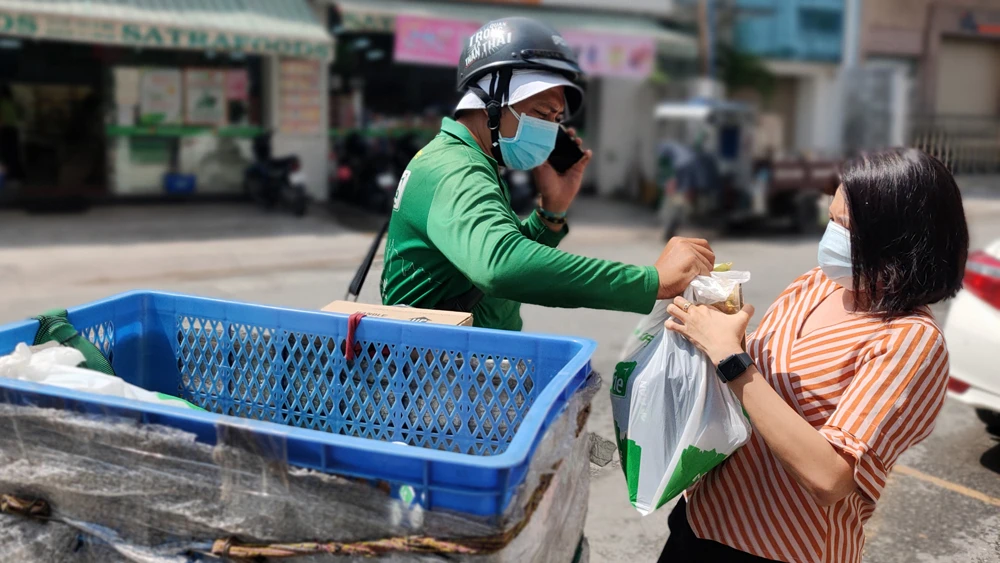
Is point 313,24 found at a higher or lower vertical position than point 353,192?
higher

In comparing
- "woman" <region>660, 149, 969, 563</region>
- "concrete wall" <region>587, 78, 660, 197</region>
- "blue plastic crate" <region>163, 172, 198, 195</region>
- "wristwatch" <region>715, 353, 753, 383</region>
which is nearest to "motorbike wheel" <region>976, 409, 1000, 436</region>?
"woman" <region>660, 149, 969, 563</region>

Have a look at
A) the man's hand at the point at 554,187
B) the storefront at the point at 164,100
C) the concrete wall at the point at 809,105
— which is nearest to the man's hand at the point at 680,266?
the man's hand at the point at 554,187

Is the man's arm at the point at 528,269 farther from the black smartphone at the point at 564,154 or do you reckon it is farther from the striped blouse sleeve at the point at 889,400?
the black smartphone at the point at 564,154

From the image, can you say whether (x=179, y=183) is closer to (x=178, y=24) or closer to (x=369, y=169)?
(x=369, y=169)

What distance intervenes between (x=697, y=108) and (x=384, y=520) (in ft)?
45.0

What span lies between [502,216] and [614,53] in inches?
550

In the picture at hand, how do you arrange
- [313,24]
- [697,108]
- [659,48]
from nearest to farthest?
[313,24]
[697,108]
[659,48]

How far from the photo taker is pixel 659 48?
16203mm

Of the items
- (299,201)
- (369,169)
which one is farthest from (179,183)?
(369,169)

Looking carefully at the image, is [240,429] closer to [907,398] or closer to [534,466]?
[534,466]

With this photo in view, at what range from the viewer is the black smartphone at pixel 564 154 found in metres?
2.89

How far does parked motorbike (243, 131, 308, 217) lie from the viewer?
13.9 meters

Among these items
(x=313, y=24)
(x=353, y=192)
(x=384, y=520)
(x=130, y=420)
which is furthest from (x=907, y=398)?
(x=353, y=192)

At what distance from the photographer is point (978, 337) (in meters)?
4.63
